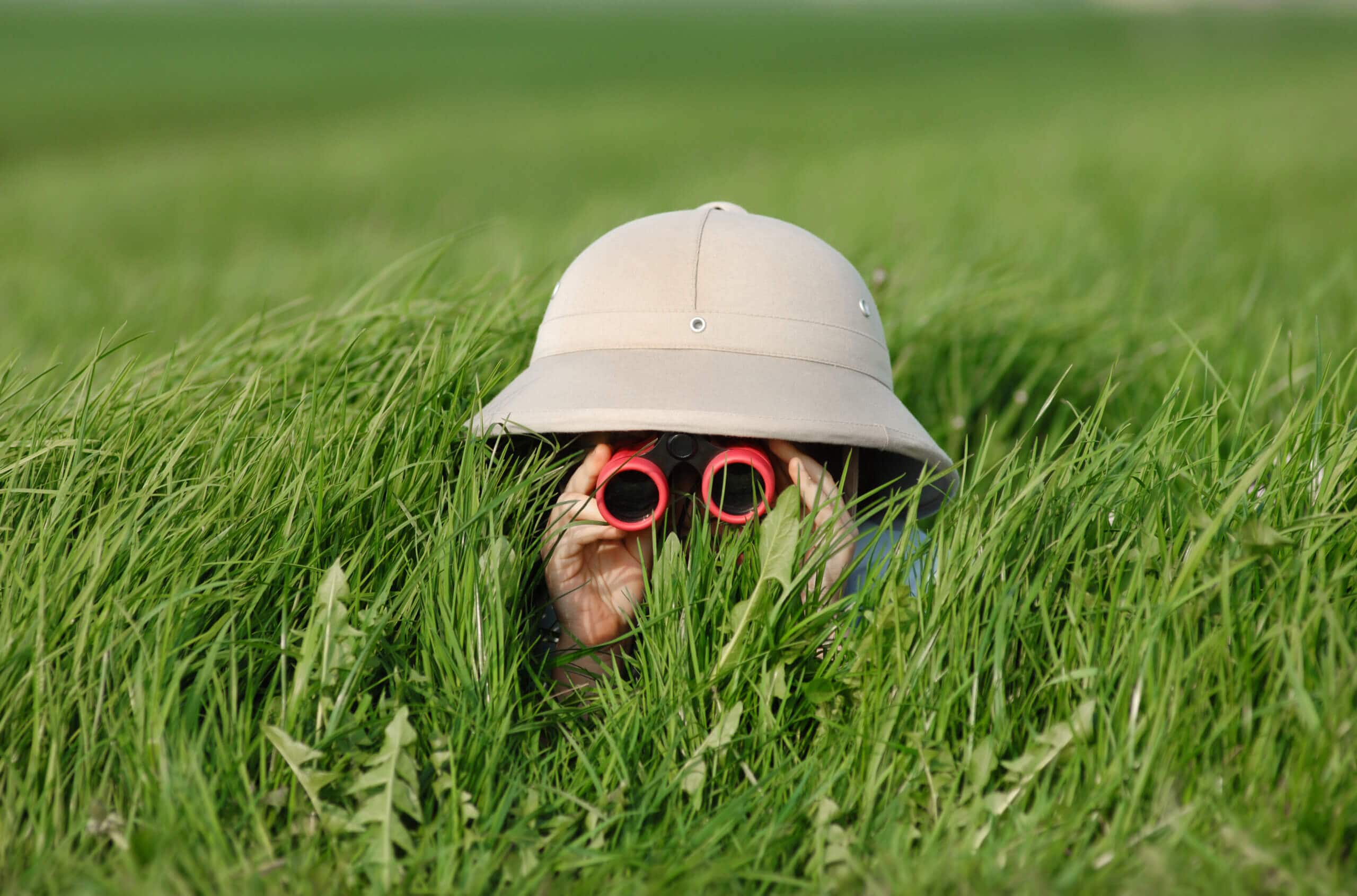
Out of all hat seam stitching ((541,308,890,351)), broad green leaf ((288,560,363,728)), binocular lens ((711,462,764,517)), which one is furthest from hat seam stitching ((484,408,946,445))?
broad green leaf ((288,560,363,728))

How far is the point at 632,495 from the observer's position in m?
1.85

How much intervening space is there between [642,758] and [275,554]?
26.6 inches

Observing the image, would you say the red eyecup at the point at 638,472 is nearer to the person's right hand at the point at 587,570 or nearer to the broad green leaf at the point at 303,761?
the person's right hand at the point at 587,570

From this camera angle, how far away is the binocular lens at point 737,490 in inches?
72.8

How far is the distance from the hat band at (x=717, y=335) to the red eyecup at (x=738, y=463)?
245 mm

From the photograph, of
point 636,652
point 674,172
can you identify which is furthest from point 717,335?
point 674,172

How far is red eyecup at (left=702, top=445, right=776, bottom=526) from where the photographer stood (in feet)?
5.90

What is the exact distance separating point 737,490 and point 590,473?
270 mm

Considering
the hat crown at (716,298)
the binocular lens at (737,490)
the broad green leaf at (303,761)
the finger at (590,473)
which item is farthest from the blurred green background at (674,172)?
the broad green leaf at (303,761)

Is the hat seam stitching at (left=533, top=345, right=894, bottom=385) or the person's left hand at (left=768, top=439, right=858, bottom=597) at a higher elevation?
the hat seam stitching at (left=533, top=345, right=894, bottom=385)

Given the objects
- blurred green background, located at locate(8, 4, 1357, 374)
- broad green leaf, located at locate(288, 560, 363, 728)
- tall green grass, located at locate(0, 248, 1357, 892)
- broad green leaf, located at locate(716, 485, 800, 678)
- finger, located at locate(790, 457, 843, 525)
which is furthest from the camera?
blurred green background, located at locate(8, 4, 1357, 374)

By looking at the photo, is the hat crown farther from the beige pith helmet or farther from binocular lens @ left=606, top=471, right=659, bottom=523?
binocular lens @ left=606, top=471, right=659, bottom=523

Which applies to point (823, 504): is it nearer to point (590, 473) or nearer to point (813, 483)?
point (813, 483)

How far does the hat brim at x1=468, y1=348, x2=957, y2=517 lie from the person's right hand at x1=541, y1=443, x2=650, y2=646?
112mm
